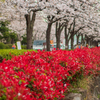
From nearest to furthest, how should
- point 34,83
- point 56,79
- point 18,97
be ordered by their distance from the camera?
point 18,97
point 34,83
point 56,79

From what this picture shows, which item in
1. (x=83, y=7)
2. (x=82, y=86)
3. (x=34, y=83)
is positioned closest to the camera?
(x=34, y=83)

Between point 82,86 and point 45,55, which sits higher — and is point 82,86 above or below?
below

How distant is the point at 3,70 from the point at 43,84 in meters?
0.77

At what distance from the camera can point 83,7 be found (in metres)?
18.8

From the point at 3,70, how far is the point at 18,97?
933mm

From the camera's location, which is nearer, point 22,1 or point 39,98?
point 39,98

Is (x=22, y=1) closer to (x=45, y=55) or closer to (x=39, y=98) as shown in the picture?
(x=45, y=55)

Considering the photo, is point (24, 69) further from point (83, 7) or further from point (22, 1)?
point (83, 7)

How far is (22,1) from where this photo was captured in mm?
12141

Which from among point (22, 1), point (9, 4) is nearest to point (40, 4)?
point (22, 1)

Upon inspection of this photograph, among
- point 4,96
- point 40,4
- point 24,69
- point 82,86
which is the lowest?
point 82,86

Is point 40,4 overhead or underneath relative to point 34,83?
overhead

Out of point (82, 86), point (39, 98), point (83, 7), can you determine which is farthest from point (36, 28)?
point (39, 98)

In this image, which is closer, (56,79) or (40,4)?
(56,79)
